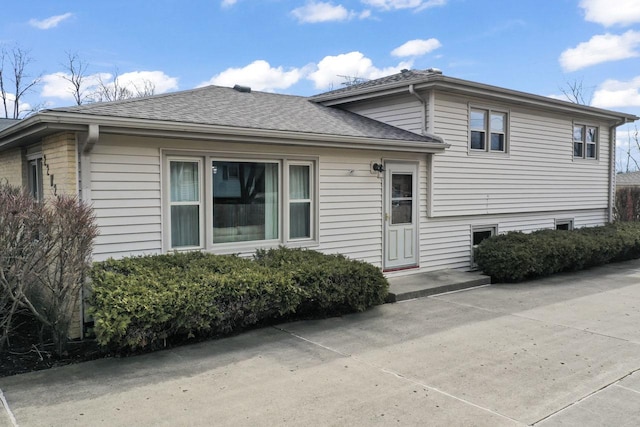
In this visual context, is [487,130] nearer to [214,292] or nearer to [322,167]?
[322,167]

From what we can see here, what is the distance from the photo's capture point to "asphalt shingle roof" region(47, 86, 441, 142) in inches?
277

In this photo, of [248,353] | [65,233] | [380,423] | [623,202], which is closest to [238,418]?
[380,423]

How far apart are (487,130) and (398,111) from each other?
214cm

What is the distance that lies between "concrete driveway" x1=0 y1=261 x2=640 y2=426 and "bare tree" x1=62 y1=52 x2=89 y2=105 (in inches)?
1151

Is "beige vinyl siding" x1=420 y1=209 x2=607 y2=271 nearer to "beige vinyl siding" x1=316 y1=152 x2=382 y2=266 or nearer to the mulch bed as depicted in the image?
"beige vinyl siding" x1=316 y1=152 x2=382 y2=266

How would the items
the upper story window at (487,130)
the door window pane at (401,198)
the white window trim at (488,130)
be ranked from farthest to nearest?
the upper story window at (487,130), the white window trim at (488,130), the door window pane at (401,198)

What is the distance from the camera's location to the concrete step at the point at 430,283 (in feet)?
27.7

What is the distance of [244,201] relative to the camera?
799 centimetres

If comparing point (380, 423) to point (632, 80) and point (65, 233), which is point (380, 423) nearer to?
point (65, 233)

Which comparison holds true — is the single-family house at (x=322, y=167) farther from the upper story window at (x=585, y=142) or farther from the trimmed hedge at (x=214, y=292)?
the trimmed hedge at (x=214, y=292)

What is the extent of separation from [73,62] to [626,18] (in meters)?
30.3

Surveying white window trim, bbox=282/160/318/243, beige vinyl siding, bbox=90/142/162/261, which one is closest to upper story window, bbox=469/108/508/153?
white window trim, bbox=282/160/318/243

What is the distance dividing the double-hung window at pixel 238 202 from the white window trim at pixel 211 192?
1cm

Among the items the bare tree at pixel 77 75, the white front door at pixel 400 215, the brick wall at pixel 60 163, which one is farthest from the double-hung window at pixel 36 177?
the bare tree at pixel 77 75
